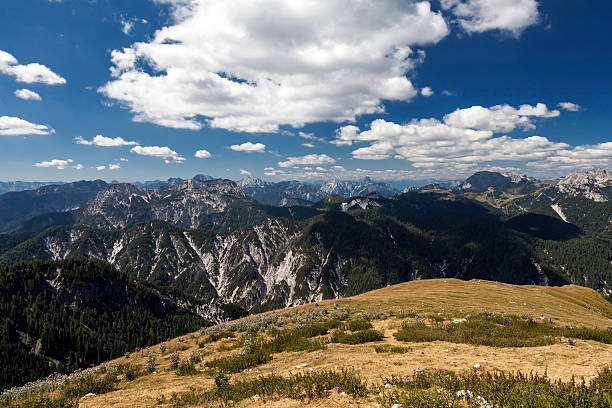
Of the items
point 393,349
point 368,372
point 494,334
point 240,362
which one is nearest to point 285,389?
point 368,372

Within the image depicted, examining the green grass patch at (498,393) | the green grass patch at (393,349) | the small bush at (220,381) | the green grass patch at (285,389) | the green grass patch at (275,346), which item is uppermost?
the green grass patch at (498,393)

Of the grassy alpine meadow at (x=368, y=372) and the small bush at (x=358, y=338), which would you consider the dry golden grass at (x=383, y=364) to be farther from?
the small bush at (x=358, y=338)

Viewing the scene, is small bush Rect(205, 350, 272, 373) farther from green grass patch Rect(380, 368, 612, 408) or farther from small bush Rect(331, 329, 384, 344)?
green grass patch Rect(380, 368, 612, 408)

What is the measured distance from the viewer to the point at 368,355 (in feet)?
45.9

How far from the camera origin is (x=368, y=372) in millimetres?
11336

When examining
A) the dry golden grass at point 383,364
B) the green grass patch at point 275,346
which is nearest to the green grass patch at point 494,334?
the dry golden grass at point 383,364

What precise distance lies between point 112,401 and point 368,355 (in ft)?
38.4

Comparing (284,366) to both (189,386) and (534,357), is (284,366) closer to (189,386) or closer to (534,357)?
(189,386)

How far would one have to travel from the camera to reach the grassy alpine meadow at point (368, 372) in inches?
323

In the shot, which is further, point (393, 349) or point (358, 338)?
point (358, 338)

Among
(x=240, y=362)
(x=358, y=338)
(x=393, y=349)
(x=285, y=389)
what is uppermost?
(x=285, y=389)

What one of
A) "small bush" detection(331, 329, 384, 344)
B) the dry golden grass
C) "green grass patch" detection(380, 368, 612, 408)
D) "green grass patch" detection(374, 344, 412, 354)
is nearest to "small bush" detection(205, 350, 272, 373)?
the dry golden grass

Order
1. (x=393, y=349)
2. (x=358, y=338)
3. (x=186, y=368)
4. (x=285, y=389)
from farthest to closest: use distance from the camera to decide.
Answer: (x=358, y=338) < (x=186, y=368) < (x=393, y=349) < (x=285, y=389)

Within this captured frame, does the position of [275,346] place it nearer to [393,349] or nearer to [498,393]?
[393,349]
